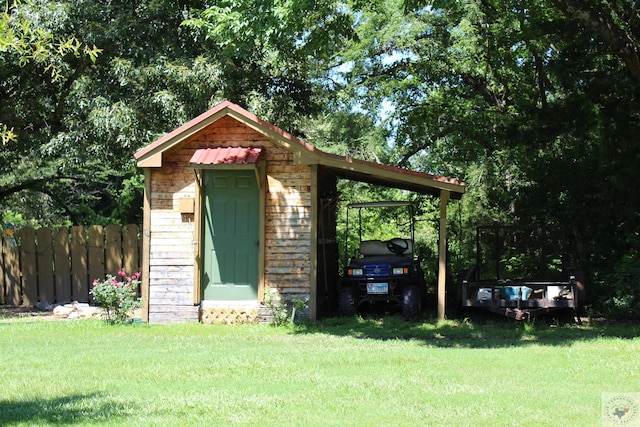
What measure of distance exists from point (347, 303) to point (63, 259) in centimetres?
735

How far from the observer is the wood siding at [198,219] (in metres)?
14.1

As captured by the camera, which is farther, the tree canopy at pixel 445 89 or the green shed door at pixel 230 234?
the tree canopy at pixel 445 89

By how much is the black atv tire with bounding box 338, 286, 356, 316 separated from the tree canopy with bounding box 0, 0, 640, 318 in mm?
4687

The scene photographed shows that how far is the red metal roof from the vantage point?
44.3ft

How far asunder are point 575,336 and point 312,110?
29.1 ft

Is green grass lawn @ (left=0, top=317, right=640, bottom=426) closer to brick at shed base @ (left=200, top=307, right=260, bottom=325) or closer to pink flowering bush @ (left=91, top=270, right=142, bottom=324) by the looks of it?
pink flowering bush @ (left=91, top=270, right=142, bottom=324)

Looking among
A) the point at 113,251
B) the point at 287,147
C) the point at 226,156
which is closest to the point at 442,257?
the point at 287,147

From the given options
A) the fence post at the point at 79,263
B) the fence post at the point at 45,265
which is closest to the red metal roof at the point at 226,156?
the fence post at the point at 79,263

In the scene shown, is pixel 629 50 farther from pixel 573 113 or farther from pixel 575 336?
pixel 575 336

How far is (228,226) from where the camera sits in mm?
14266

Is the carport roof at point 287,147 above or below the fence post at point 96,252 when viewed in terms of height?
above

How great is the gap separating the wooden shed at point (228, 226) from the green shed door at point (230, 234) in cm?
2

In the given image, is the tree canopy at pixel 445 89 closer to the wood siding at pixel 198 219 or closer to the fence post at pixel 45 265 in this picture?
the fence post at pixel 45 265

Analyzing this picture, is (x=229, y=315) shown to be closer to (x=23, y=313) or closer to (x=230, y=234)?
(x=230, y=234)
